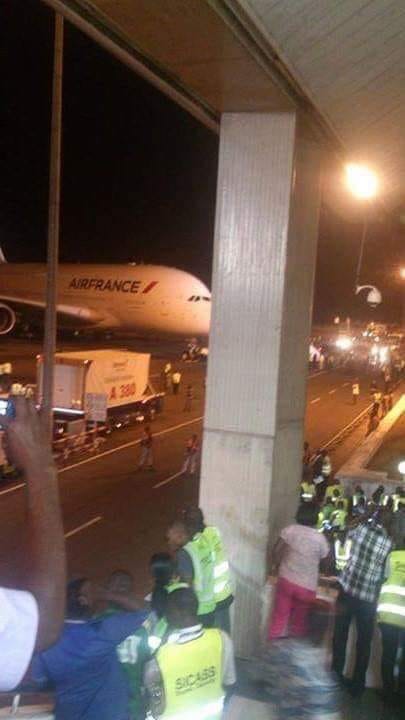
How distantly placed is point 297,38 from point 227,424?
11.0 ft

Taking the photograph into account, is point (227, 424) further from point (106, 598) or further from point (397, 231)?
point (397, 231)

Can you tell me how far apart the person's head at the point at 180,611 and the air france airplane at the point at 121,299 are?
115 ft

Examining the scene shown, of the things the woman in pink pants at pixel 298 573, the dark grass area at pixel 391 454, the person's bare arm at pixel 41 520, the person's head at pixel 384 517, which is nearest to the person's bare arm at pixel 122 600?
the woman in pink pants at pixel 298 573

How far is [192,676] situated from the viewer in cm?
377

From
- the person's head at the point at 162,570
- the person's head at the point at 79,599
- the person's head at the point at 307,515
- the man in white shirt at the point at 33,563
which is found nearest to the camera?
the man in white shirt at the point at 33,563

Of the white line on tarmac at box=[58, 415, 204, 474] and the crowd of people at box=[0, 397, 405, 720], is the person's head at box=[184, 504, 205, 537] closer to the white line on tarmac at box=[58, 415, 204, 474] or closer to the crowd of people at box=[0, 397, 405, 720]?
the crowd of people at box=[0, 397, 405, 720]

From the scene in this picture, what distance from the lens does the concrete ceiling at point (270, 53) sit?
4891 millimetres

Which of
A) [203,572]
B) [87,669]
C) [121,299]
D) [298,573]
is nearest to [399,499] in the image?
[298,573]

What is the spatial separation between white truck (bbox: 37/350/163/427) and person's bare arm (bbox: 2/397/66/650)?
745 inches

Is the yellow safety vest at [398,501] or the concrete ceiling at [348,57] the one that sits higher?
the concrete ceiling at [348,57]

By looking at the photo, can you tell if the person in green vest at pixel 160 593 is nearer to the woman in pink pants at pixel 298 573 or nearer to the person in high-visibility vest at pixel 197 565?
the person in high-visibility vest at pixel 197 565

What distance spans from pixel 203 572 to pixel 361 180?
493 centimetres

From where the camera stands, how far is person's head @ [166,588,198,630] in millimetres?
3881

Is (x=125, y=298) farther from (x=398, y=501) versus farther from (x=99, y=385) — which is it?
(x=398, y=501)
